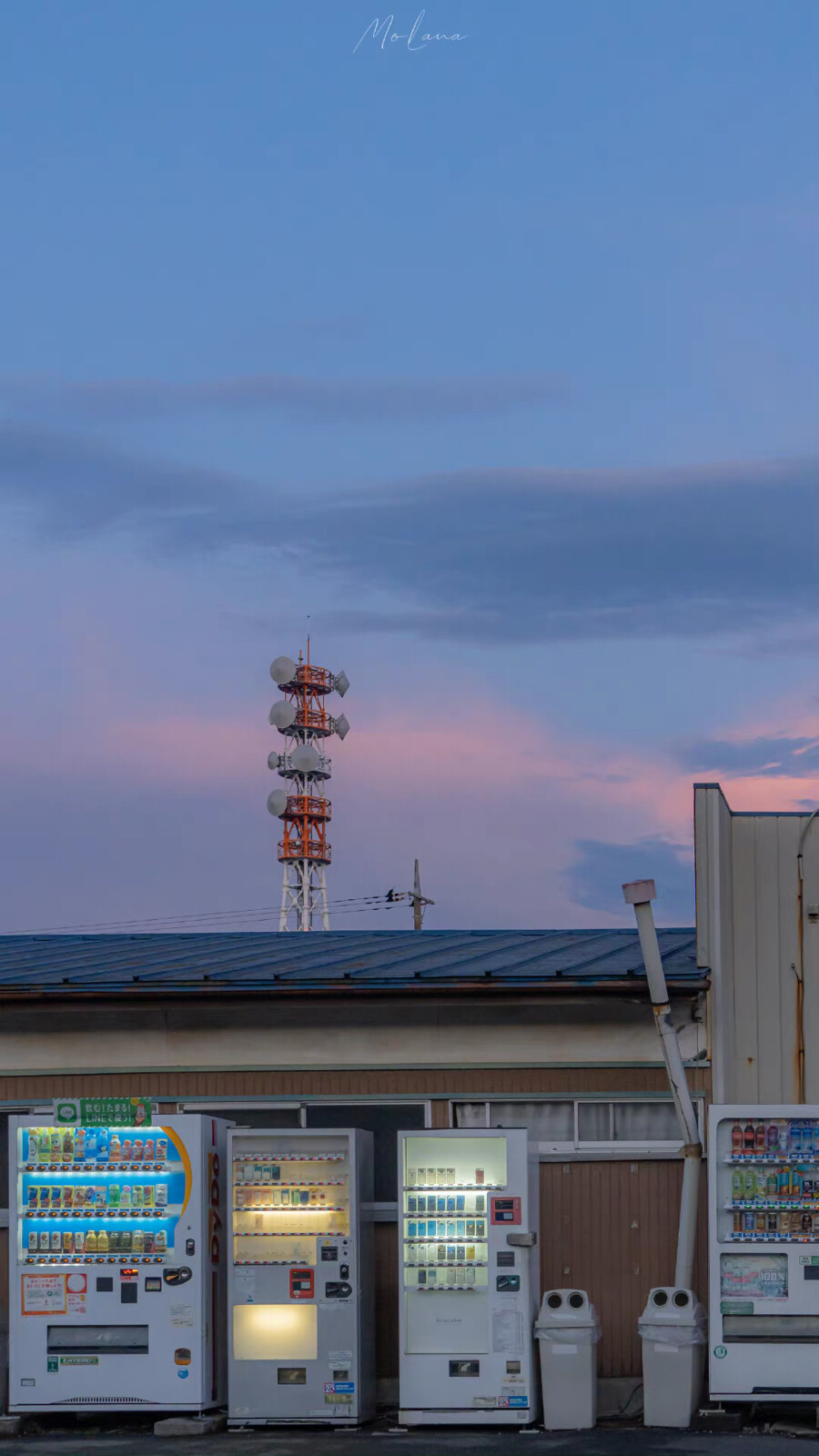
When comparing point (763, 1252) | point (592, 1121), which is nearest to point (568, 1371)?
point (763, 1252)

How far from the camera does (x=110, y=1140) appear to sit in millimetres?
15016

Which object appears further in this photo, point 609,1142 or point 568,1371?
point 609,1142

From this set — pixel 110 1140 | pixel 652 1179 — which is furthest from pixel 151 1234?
pixel 652 1179

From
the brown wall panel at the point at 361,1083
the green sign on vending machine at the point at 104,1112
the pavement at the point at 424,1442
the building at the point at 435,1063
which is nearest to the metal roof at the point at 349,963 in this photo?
the building at the point at 435,1063

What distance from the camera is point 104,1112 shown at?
48.7 feet

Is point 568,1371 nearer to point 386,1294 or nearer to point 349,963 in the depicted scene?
point 386,1294

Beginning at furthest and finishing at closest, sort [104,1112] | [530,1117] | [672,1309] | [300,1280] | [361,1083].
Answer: [361,1083] < [530,1117] < [104,1112] < [300,1280] < [672,1309]

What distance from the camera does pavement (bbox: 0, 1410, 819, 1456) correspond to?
43.2 feet

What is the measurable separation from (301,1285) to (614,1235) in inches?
114

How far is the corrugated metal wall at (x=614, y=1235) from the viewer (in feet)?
50.5

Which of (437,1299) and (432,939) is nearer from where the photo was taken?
(437,1299)

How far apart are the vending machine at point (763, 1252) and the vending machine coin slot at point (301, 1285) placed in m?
3.37

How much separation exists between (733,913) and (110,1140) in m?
5.98

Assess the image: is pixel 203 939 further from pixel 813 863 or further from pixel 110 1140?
pixel 813 863
